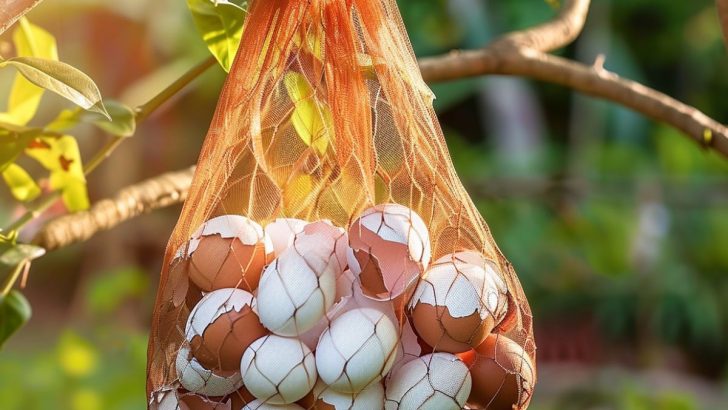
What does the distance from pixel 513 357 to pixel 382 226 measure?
0.39 ft

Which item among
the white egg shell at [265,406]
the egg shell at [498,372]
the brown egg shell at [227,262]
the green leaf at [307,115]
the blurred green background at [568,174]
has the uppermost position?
the green leaf at [307,115]

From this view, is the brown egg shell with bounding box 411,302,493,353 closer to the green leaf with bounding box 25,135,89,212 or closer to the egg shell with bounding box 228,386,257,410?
the egg shell with bounding box 228,386,257,410

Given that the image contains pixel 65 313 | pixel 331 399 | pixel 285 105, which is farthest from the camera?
pixel 65 313

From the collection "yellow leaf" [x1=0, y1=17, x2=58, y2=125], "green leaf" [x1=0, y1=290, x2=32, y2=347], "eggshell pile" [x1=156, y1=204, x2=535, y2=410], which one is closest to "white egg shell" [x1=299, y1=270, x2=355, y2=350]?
"eggshell pile" [x1=156, y1=204, x2=535, y2=410]

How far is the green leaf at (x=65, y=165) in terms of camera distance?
816mm

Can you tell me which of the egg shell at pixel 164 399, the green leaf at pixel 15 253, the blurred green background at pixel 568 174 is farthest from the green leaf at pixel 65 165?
the blurred green background at pixel 568 174

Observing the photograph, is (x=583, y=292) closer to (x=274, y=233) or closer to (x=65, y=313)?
(x=65, y=313)

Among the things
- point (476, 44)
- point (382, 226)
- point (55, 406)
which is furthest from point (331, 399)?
point (476, 44)

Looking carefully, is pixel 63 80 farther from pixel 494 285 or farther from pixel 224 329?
pixel 494 285

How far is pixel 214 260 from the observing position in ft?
2.08

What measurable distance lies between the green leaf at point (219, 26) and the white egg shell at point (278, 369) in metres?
0.24

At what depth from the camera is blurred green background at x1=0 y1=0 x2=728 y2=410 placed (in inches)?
116

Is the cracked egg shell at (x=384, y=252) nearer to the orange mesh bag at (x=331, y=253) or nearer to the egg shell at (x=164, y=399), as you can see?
the orange mesh bag at (x=331, y=253)

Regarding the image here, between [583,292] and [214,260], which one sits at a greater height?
[214,260]
